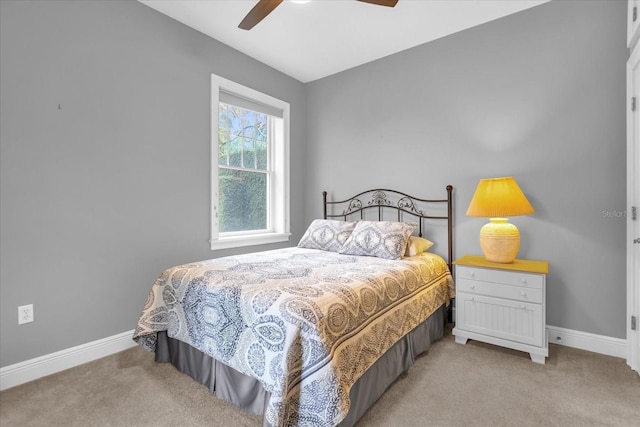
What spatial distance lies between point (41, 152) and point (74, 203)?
377 mm

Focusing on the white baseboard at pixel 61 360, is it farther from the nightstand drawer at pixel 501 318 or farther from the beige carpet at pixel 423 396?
the nightstand drawer at pixel 501 318

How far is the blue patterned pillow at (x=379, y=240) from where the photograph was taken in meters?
2.64

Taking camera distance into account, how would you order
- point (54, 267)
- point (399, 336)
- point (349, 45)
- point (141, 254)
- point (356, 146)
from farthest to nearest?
point (356, 146)
point (349, 45)
point (141, 254)
point (54, 267)
point (399, 336)

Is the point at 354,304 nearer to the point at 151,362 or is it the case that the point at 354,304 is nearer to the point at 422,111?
the point at 151,362

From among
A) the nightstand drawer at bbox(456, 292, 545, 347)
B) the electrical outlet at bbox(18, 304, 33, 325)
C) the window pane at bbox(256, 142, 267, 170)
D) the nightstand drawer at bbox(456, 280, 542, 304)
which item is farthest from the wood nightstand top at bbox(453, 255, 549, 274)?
the electrical outlet at bbox(18, 304, 33, 325)

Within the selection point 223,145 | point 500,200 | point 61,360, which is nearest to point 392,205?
point 500,200

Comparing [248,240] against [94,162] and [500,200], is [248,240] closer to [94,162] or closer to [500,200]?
[94,162]

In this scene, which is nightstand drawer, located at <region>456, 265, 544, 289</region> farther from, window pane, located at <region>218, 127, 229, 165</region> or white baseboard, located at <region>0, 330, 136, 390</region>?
white baseboard, located at <region>0, 330, 136, 390</region>

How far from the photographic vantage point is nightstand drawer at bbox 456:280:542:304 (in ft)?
7.25

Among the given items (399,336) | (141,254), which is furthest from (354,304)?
(141,254)

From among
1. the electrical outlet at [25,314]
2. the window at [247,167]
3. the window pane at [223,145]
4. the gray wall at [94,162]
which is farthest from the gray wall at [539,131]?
the electrical outlet at [25,314]

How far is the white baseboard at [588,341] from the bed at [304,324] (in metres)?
0.83

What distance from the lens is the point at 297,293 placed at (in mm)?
1582

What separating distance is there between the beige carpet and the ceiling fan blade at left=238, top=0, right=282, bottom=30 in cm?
238
